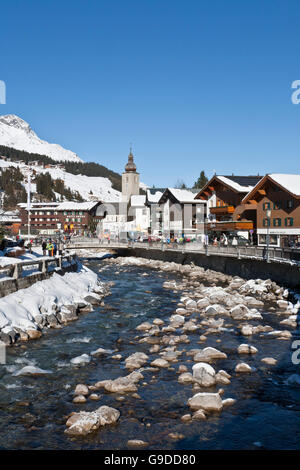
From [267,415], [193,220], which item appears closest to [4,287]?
[267,415]

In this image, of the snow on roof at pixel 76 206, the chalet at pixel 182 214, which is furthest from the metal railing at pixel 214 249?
the snow on roof at pixel 76 206

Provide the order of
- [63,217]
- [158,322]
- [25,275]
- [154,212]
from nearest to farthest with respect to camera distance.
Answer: [158,322], [25,275], [154,212], [63,217]

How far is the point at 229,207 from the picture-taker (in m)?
62.8

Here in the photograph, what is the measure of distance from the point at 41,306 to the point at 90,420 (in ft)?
39.3

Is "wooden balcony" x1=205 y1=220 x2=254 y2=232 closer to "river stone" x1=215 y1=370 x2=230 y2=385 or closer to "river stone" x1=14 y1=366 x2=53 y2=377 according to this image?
"river stone" x1=215 y1=370 x2=230 y2=385

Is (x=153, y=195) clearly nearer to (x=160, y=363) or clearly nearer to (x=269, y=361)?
(x=269, y=361)

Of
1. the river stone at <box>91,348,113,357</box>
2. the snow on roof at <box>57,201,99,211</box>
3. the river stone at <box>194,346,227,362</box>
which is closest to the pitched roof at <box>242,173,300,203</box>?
the river stone at <box>194,346,227,362</box>

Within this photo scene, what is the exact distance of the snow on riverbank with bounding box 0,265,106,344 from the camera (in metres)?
17.6

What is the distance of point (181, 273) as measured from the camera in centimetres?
4903

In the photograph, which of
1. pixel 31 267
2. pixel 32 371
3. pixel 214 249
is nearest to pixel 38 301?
pixel 31 267

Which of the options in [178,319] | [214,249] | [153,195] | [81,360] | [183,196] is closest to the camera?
[81,360]

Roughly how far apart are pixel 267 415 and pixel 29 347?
9.63m

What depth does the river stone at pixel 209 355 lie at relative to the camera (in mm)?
14922

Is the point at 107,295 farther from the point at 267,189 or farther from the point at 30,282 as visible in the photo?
the point at 267,189
